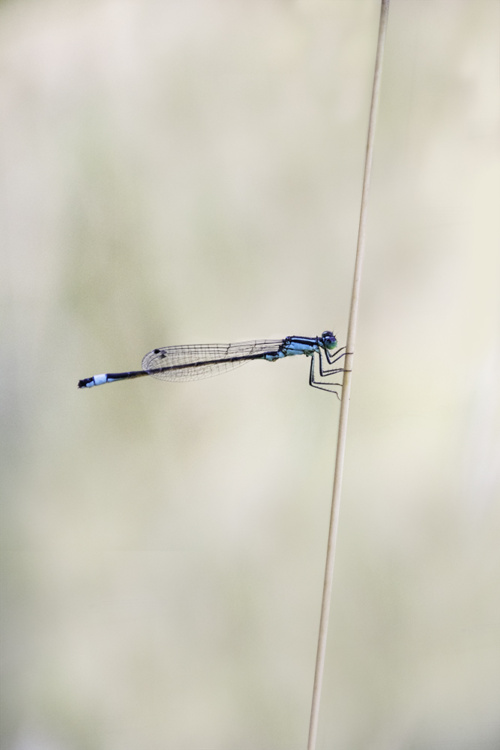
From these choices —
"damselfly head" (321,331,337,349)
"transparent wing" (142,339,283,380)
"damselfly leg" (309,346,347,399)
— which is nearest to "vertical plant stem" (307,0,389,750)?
"damselfly head" (321,331,337,349)

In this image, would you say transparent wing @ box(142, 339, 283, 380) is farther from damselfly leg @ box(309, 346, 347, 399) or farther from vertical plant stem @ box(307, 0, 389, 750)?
vertical plant stem @ box(307, 0, 389, 750)

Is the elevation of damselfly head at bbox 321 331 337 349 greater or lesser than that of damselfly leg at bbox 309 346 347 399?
greater

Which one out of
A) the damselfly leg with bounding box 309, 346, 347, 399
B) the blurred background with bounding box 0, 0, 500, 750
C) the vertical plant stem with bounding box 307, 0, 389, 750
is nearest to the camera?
the vertical plant stem with bounding box 307, 0, 389, 750

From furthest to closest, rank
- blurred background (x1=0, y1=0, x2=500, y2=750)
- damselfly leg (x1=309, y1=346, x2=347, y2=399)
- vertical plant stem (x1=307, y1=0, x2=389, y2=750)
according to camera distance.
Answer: damselfly leg (x1=309, y1=346, x2=347, y2=399)
blurred background (x1=0, y1=0, x2=500, y2=750)
vertical plant stem (x1=307, y1=0, x2=389, y2=750)

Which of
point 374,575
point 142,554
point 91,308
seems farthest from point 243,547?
point 91,308

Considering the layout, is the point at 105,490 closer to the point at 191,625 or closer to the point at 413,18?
the point at 191,625

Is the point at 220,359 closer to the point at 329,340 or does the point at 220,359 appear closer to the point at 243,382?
the point at 243,382
